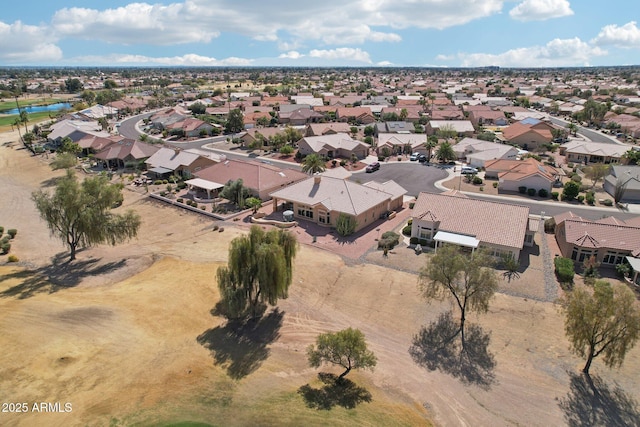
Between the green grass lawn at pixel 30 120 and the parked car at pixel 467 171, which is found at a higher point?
the green grass lawn at pixel 30 120

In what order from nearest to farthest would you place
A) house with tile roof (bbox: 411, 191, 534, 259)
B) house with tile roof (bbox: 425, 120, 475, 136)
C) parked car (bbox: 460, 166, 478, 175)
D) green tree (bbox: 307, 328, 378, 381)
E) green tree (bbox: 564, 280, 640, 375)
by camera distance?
green tree (bbox: 564, 280, 640, 375) → green tree (bbox: 307, 328, 378, 381) → house with tile roof (bbox: 411, 191, 534, 259) → parked car (bbox: 460, 166, 478, 175) → house with tile roof (bbox: 425, 120, 475, 136)

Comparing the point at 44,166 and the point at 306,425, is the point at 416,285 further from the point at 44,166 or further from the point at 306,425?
the point at 44,166

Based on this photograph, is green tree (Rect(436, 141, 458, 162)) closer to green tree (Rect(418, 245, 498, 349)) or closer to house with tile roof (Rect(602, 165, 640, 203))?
house with tile roof (Rect(602, 165, 640, 203))

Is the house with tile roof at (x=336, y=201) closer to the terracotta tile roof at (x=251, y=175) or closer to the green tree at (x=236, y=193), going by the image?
the green tree at (x=236, y=193)

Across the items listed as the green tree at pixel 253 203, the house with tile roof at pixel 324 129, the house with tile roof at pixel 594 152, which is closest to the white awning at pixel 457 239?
the green tree at pixel 253 203

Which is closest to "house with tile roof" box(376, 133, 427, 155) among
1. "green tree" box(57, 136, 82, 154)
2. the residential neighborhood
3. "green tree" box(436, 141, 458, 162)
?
the residential neighborhood
